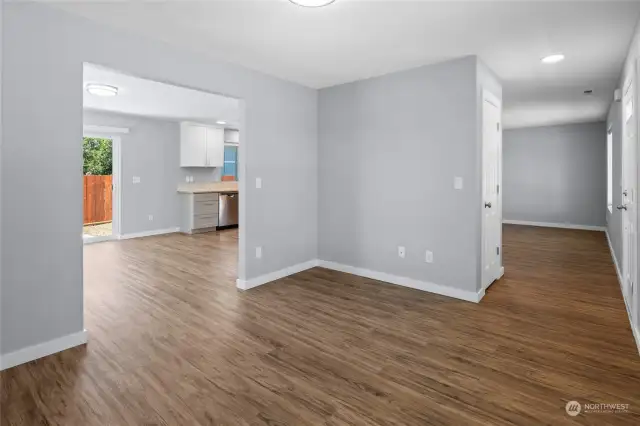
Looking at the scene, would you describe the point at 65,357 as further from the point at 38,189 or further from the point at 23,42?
the point at 23,42

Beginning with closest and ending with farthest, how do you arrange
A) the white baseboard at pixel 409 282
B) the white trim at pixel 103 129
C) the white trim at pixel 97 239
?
the white baseboard at pixel 409 282 → the white trim at pixel 103 129 → the white trim at pixel 97 239

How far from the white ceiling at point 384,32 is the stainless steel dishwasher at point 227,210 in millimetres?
4702

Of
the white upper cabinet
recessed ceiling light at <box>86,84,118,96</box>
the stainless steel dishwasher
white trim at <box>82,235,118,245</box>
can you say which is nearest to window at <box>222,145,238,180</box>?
the white upper cabinet

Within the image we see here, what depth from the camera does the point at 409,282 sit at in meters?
4.08

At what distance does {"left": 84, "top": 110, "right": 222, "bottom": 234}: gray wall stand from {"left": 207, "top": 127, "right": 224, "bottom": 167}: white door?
52 cm

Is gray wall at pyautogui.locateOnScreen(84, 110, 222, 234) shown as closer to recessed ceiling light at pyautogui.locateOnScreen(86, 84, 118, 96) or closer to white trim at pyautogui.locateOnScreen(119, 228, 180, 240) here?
white trim at pyautogui.locateOnScreen(119, 228, 180, 240)

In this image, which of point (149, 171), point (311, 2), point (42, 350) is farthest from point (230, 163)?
point (311, 2)

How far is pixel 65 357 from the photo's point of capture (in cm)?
249

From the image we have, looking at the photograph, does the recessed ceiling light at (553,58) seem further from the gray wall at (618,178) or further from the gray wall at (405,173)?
the gray wall at (618,178)

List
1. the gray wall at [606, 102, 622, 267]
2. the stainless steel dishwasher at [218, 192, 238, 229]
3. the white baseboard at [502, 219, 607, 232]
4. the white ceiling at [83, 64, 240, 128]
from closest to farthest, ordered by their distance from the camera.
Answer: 1. the gray wall at [606, 102, 622, 267]
2. the white ceiling at [83, 64, 240, 128]
3. the white baseboard at [502, 219, 607, 232]
4. the stainless steel dishwasher at [218, 192, 238, 229]

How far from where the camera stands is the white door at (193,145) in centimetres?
793

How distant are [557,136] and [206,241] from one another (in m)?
→ 7.90

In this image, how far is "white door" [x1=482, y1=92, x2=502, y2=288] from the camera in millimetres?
3764

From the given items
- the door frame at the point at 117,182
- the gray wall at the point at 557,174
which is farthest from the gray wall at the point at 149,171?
the gray wall at the point at 557,174
